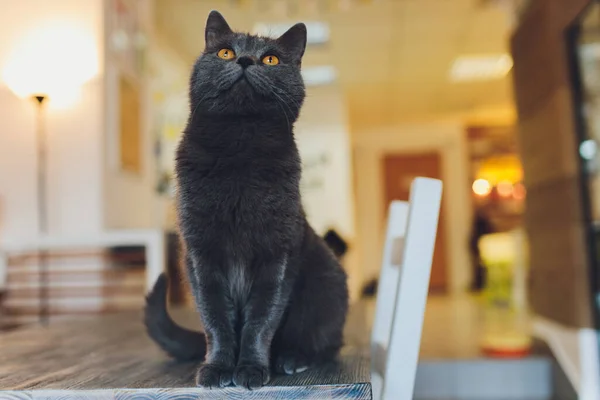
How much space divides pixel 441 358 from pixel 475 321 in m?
1.72

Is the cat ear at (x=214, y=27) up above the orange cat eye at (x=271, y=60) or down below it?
above

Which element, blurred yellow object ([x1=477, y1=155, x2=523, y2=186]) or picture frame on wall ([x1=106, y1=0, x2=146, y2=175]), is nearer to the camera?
picture frame on wall ([x1=106, y1=0, x2=146, y2=175])

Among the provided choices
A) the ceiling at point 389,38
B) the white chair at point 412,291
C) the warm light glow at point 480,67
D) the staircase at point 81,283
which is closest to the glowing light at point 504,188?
the ceiling at point 389,38

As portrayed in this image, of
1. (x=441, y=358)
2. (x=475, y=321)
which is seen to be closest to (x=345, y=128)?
(x=475, y=321)

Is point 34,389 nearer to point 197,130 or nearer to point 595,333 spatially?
point 197,130

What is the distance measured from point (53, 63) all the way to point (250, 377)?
8.16ft

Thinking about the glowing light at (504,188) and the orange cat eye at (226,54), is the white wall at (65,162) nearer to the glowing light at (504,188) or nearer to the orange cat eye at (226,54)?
the orange cat eye at (226,54)

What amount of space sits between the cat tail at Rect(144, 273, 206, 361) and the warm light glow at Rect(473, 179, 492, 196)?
7.45 meters

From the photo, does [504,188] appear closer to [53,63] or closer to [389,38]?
[389,38]

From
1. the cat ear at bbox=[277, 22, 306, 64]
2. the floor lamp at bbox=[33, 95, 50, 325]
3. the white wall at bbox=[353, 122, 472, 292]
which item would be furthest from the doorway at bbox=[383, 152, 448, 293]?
the cat ear at bbox=[277, 22, 306, 64]

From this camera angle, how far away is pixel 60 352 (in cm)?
84

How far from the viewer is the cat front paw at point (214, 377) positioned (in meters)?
0.55

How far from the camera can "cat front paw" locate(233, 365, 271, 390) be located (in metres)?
0.55

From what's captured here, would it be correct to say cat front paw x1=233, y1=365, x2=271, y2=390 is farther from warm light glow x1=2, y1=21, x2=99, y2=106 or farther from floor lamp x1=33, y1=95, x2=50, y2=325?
floor lamp x1=33, y1=95, x2=50, y2=325
